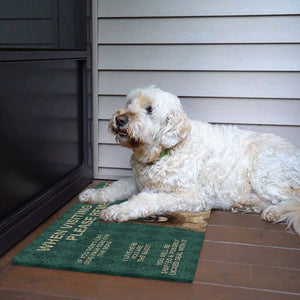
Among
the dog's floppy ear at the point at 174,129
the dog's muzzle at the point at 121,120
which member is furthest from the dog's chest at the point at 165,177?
the dog's muzzle at the point at 121,120

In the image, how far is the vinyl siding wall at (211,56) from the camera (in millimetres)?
4102

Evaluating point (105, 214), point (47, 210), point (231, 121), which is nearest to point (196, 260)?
point (105, 214)

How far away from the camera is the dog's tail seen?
3.32m

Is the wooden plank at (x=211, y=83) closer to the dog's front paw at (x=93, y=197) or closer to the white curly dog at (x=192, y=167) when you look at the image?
the white curly dog at (x=192, y=167)

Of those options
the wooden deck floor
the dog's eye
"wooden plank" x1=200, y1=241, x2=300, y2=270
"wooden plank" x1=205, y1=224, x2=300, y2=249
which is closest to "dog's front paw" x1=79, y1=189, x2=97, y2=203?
the wooden deck floor

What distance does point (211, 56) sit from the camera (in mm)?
4234

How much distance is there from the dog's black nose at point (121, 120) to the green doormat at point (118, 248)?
76 centimetres

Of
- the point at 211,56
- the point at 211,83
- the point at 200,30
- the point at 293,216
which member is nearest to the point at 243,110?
the point at 211,83

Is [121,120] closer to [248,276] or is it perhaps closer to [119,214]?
[119,214]

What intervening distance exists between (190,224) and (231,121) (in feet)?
4.28

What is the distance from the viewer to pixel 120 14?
432 centimetres

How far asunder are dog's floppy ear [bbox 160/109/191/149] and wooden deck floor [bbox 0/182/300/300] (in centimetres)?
85

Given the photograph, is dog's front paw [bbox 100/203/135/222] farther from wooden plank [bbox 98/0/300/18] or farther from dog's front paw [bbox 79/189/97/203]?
wooden plank [bbox 98/0/300/18]

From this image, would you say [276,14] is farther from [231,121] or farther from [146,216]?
[146,216]
